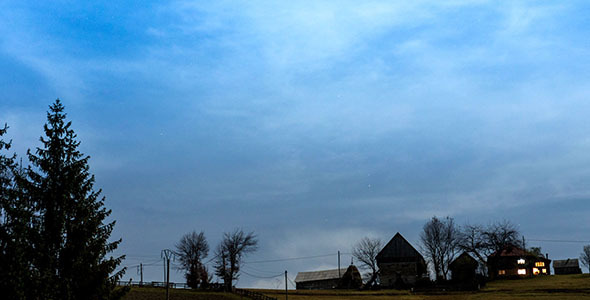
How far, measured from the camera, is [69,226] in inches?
1344

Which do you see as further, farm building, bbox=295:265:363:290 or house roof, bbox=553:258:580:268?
house roof, bbox=553:258:580:268

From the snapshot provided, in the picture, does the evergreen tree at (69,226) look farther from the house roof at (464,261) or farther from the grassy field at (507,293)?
the house roof at (464,261)

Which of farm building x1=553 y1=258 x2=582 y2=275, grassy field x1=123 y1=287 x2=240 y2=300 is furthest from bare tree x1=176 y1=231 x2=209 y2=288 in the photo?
farm building x1=553 y1=258 x2=582 y2=275

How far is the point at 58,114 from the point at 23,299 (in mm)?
12080

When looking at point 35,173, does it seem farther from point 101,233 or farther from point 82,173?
point 101,233

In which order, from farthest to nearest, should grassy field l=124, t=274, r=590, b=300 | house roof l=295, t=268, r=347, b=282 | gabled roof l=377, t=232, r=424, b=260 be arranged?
house roof l=295, t=268, r=347, b=282 < gabled roof l=377, t=232, r=424, b=260 < grassy field l=124, t=274, r=590, b=300

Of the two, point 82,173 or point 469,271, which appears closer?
point 82,173

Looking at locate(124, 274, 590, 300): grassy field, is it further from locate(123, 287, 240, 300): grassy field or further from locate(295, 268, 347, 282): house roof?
locate(295, 268, 347, 282): house roof

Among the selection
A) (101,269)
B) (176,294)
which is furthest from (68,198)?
(176,294)

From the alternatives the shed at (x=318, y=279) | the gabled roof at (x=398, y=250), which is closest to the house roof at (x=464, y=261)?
the gabled roof at (x=398, y=250)

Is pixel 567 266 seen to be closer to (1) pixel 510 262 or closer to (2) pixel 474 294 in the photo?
(1) pixel 510 262

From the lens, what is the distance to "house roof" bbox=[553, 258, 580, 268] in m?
127

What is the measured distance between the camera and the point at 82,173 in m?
35.2

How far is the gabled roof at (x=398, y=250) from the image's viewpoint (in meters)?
102
